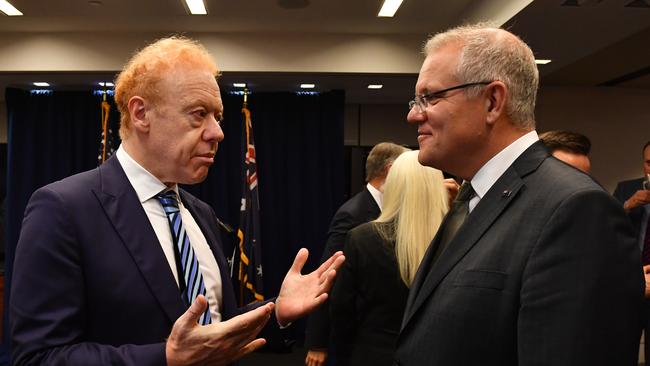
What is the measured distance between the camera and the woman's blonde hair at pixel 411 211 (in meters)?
2.10

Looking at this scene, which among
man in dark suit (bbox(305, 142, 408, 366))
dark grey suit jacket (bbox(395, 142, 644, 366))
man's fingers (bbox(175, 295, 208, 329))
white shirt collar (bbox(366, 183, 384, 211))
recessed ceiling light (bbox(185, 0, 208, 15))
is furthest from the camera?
recessed ceiling light (bbox(185, 0, 208, 15))

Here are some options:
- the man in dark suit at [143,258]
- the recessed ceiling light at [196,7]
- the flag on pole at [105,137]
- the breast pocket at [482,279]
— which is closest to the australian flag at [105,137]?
the flag on pole at [105,137]

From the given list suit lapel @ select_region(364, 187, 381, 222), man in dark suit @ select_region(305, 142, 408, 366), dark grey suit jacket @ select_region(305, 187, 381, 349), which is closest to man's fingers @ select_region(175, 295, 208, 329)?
dark grey suit jacket @ select_region(305, 187, 381, 349)

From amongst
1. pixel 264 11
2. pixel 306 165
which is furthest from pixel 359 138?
pixel 264 11

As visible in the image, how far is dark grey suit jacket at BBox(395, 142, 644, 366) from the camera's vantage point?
3.08 feet

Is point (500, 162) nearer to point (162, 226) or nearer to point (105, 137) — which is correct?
point (162, 226)

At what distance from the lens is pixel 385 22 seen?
15.9 feet

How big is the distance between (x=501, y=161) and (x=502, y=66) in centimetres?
21

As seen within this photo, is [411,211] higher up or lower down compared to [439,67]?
lower down

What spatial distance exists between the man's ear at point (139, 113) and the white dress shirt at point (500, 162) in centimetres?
83

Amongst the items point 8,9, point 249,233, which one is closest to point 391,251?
point 249,233

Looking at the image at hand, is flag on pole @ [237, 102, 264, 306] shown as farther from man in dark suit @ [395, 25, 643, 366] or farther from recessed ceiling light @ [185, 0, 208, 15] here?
man in dark suit @ [395, 25, 643, 366]

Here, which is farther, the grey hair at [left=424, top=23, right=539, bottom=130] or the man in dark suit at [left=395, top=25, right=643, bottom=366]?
the grey hair at [left=424, top=23, right=539, bottom=130]

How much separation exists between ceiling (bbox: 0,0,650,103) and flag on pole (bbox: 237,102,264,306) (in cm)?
79
